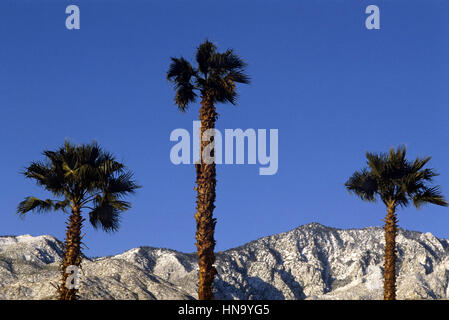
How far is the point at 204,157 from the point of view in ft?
93.8

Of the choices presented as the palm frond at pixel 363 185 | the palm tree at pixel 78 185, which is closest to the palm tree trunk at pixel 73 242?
the palm tree at pixel 78 185

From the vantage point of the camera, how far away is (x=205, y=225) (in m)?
27.7

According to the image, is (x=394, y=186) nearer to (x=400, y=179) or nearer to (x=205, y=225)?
(x=400, y=179)

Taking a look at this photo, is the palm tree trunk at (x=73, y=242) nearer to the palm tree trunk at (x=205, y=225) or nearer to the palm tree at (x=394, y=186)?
the palm tree trunk at (x=205, y=225)

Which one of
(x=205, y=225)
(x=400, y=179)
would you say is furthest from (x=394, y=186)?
(x=205, y=225)

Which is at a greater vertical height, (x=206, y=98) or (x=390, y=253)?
(x=206, y=98)

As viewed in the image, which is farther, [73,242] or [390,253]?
[390,253]

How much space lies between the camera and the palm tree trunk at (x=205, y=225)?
2723cm

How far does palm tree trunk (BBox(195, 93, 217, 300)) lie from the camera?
27234mm

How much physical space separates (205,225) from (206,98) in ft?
20.7

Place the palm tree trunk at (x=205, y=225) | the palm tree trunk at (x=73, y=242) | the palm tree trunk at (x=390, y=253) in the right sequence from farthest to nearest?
1. the palm tree trunk at (x=390, y=253)
2. the palm tree trunk at (x=73, y=242)
3. the palm tree trunk at (x=205, y=225)
